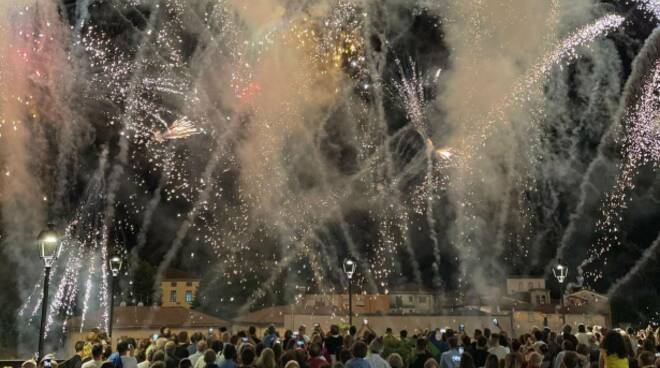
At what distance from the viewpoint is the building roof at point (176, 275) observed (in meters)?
71.5

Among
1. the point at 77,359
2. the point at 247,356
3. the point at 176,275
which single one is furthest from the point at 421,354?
the point at 176,275

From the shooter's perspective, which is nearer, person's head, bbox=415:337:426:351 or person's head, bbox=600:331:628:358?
person's head, bbox=600:331:628:358

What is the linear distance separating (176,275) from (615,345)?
6936 centimetres

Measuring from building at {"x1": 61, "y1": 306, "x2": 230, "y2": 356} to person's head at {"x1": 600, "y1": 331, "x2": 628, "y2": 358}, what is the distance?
29.8 metres

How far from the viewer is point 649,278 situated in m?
55.7

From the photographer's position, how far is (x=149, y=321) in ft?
124

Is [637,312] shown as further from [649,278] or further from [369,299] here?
[369,299]

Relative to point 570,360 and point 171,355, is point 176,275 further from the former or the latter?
point 570,360

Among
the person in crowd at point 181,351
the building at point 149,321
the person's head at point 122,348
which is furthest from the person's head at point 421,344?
the building at point 149,321

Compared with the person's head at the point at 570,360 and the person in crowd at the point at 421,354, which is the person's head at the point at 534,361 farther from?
the person in crowd at the point at 421,354

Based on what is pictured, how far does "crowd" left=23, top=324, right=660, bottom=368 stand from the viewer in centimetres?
826

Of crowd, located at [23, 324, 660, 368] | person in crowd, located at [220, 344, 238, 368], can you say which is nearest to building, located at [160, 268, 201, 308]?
crowd, located at [23, 324, 660, 368]

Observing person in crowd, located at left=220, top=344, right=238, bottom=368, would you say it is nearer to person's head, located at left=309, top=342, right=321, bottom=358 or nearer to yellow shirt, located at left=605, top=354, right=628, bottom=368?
person's head, located at left=309, top=342, right=321, bottom=358

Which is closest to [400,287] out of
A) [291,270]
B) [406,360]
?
[291,270]
